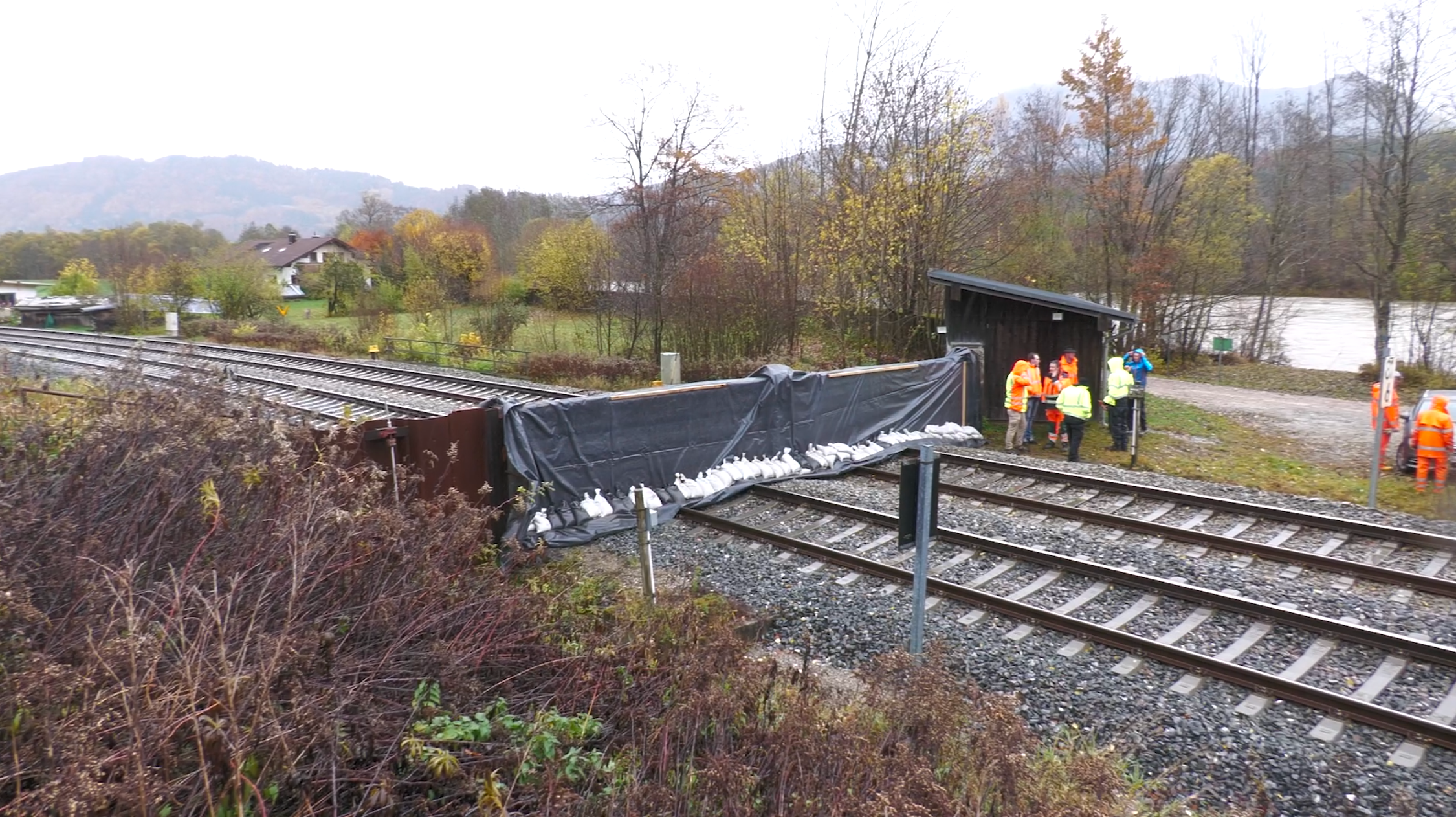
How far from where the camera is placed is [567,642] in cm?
479

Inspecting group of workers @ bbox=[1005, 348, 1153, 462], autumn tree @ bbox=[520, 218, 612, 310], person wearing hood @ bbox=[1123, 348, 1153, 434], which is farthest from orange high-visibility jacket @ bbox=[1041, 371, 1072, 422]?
autumn tree @ bbox=[520, 218, 612, 310]

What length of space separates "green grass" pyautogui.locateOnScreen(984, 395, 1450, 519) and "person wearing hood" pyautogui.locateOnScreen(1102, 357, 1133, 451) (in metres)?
0.22

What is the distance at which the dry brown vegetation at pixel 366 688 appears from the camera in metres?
2.97

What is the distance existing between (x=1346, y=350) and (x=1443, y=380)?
13289mm

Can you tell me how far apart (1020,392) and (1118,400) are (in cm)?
159

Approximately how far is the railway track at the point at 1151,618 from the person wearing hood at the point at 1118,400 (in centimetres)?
587

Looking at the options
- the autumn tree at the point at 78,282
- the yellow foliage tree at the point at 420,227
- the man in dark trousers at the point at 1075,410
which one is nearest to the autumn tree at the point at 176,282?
the yellow foliage tree at the point at 420,227

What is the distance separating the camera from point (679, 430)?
1037 centimetres

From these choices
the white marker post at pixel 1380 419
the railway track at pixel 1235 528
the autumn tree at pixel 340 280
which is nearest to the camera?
the railway track at pixel 1235 528

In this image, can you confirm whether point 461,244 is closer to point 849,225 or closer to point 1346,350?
point 849,225

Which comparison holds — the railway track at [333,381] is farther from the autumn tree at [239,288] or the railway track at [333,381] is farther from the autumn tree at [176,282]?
the autumn tree at [176,282]

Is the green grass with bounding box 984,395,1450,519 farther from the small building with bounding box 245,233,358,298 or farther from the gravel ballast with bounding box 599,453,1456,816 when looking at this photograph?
the small building with bounding box 245,233,358,298

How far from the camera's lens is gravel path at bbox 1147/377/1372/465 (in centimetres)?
1413

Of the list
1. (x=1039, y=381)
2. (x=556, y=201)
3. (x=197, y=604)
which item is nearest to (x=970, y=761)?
(x=197, y=604)
